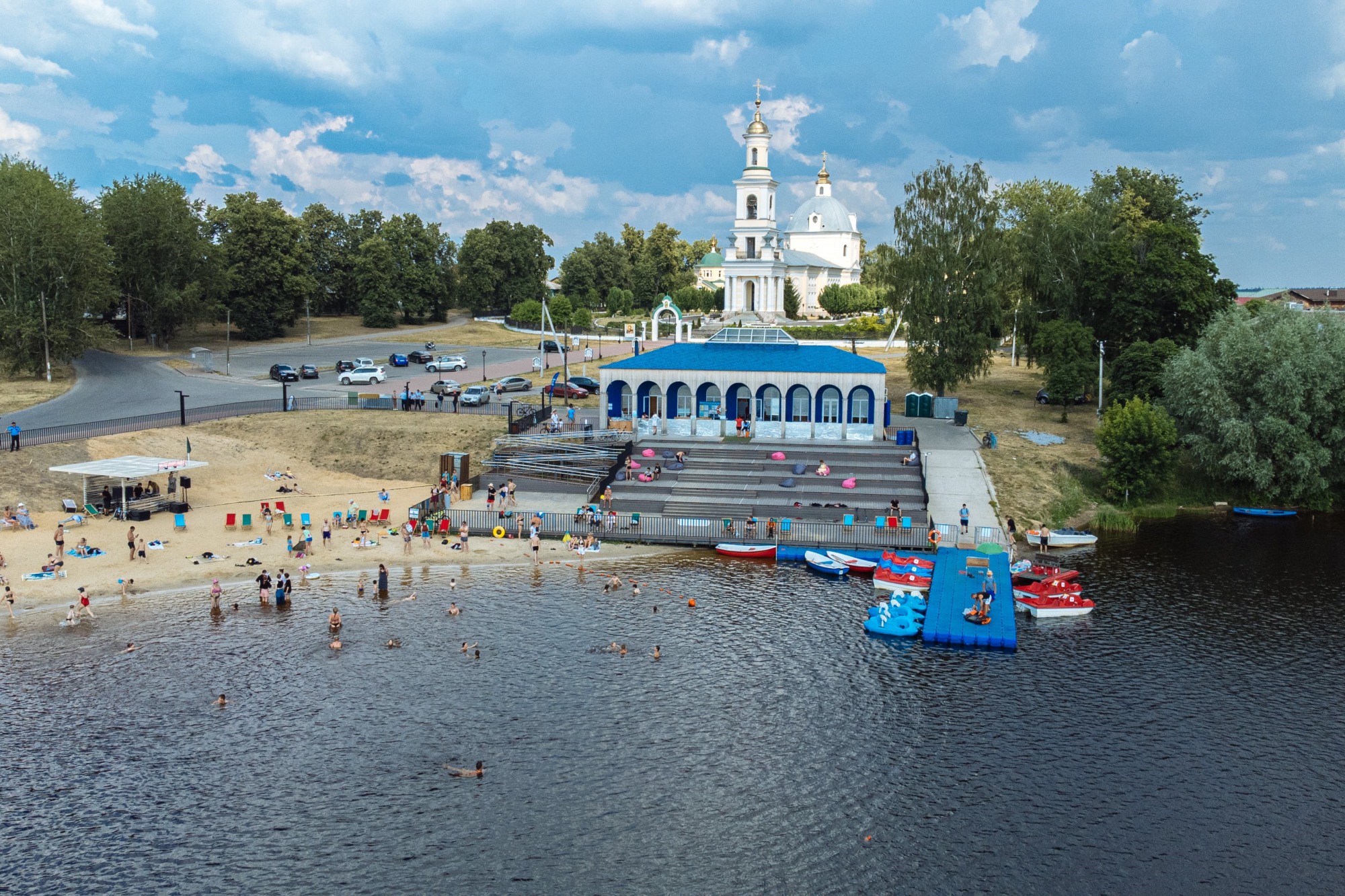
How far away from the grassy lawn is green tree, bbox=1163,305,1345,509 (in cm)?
6427

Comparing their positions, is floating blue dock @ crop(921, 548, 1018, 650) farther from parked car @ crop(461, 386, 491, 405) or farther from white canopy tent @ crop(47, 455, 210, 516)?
parked car @ crop(461, 386, 491, 405)

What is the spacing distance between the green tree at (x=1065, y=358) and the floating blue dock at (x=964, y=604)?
83.3 feet

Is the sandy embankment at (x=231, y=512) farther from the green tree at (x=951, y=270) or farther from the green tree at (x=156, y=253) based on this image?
the green tree at (x=156, y=253)

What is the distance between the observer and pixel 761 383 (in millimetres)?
57062

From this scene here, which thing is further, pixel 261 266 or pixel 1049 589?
pixel 261 266

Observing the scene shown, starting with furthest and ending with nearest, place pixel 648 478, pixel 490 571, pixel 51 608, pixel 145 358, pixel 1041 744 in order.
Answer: pixel 145 358 → pixel 648 478 → pixel 490 571 → pixel 51 608 → pixel 1041 744

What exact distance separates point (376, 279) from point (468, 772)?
331 feet

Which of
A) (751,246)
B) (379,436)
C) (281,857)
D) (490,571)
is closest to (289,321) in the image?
(751,246)

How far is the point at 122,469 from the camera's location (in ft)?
154

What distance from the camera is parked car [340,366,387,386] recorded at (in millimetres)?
80625

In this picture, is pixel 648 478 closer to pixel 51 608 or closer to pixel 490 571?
pixel 490 571

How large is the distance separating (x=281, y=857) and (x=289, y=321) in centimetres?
9768

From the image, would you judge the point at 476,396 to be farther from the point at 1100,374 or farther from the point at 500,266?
the point at 500,266

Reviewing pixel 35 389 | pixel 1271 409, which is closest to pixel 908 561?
pixel 1271 409
